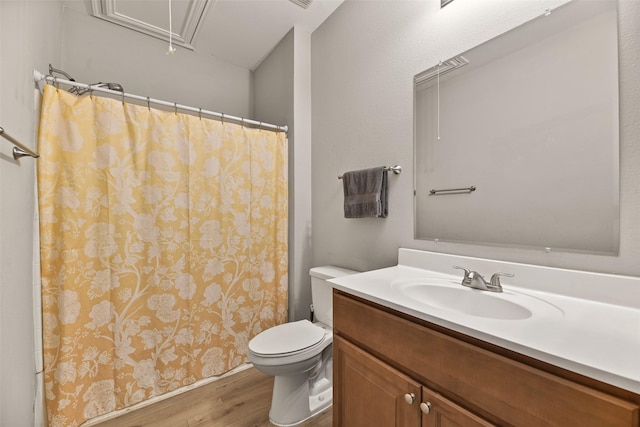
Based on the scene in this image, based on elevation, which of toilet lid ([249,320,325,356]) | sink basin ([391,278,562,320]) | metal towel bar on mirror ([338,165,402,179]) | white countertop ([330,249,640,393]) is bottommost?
toilet lid ([249,320,325,356])

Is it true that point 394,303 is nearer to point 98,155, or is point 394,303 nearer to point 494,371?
point 494,371

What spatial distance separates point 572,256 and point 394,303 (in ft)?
2.09

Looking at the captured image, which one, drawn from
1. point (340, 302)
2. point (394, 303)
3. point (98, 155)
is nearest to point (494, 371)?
point (394, 303)

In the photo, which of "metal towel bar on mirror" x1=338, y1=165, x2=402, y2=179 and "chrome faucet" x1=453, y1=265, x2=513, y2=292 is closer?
"chrome faucet" x1=453, y1=265, x2=513, y2=292

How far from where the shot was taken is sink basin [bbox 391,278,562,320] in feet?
2.60

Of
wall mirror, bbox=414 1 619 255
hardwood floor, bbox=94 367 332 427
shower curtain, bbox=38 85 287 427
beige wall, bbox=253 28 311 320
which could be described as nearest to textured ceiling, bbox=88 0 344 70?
beige wall, bbox=253 28 311 320

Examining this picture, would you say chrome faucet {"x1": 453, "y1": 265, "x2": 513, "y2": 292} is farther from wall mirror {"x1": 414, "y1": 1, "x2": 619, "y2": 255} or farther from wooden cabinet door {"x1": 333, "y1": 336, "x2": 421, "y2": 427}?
wooden cabinet door {"x1": 333, "y1": 336, "x2": 421, "y2": 427}

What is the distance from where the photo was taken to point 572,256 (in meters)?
0.86

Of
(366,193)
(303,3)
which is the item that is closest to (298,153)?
(366,193)

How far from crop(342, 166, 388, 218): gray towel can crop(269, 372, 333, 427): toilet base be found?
0.96 meters

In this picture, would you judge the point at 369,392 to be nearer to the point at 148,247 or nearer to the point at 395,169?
the point at 395,169

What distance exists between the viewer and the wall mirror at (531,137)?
2.67 ft

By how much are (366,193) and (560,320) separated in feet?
3.13

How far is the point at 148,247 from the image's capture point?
154 centimetres
